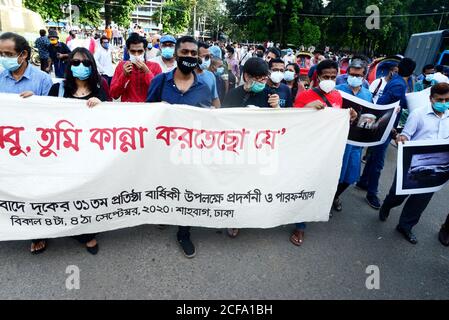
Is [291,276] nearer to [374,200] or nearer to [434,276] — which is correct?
[434,276]

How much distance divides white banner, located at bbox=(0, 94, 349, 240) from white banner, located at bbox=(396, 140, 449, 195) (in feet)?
2.20

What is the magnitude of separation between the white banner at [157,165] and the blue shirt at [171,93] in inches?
11.8

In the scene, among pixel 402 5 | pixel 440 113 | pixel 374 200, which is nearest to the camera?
pixel 440 113

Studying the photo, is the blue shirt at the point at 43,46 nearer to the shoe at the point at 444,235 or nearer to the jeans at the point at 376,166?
the jeans at the point at 376,166

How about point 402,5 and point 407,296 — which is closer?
point 407,296

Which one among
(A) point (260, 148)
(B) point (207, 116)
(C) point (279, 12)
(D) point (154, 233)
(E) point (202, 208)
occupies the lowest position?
(D) point (154, 233)

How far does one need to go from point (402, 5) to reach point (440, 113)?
3984cm

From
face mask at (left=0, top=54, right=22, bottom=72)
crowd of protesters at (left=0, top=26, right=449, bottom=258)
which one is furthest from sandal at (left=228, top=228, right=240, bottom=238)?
face mask at (left=0, top=54, right=22, bottom=72)

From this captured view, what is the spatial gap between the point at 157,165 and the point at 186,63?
998 mm

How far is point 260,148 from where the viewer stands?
9.82 feet

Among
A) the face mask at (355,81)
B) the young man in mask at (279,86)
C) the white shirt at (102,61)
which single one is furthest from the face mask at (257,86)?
the white shirt at (102,61)

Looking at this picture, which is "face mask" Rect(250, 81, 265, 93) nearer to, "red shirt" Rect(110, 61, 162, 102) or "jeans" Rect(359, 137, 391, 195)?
"red shirt" Rect(110, 61, 162, 102)
